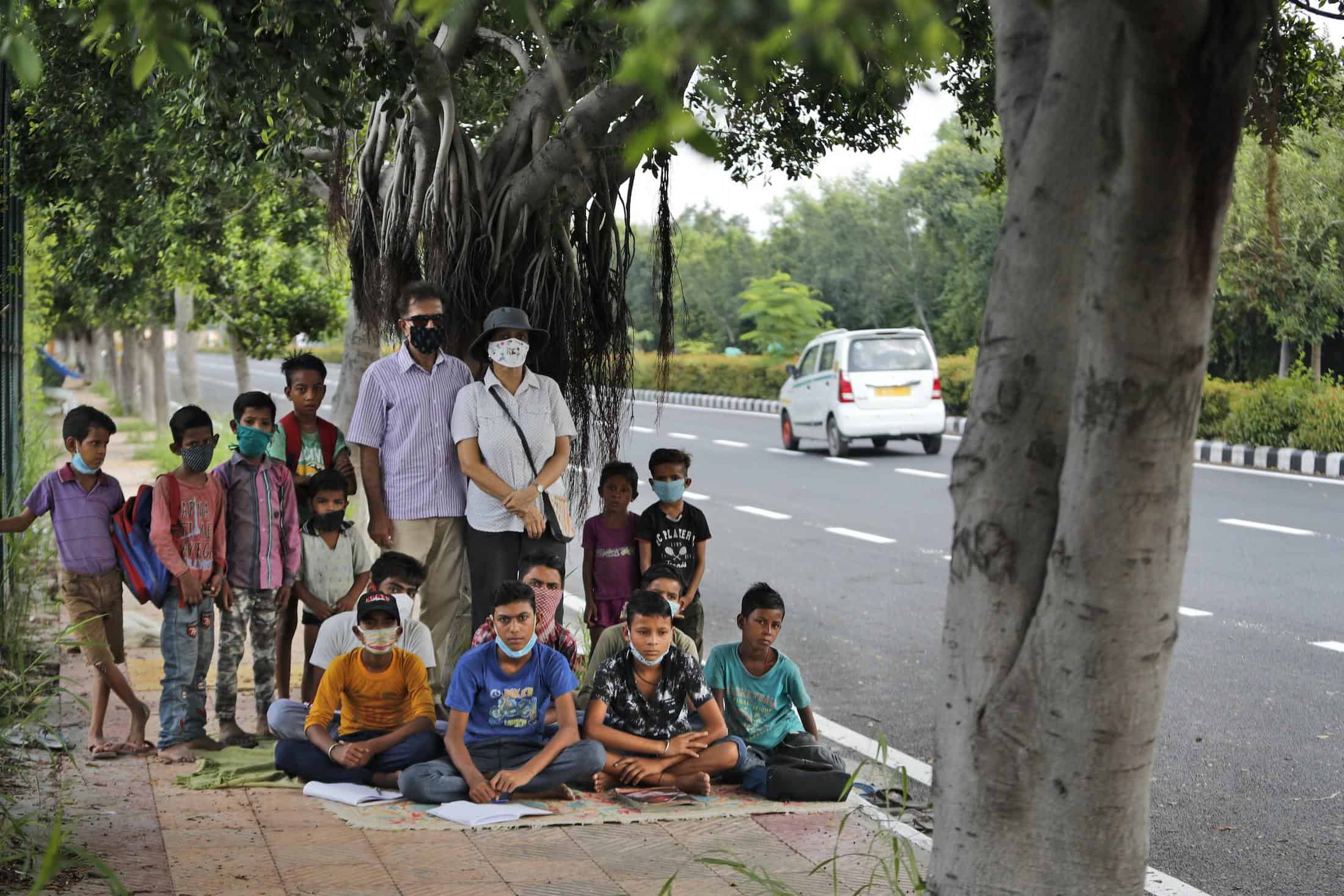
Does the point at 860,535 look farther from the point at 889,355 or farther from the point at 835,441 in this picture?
the point at 889,355

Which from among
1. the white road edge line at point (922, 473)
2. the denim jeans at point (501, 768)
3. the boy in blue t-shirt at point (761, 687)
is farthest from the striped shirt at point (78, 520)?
the white road edge line at point (922, 473)

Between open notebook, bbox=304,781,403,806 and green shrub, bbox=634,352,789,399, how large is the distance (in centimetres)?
2886

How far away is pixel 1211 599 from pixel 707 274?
4998 centimetres

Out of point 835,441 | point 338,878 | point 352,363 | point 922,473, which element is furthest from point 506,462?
point 835,441

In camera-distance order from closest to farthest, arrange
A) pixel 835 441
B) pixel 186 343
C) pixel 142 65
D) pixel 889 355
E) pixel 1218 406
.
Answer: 1. pixel 142 65
2. pixel 889 355
3. pixel 835 441
4. pixel 1218 406
5. pixel 186 343

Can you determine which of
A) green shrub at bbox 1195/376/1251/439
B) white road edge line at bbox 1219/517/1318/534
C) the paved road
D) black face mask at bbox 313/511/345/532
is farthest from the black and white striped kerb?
black face mask at bbox 313/511/345/532

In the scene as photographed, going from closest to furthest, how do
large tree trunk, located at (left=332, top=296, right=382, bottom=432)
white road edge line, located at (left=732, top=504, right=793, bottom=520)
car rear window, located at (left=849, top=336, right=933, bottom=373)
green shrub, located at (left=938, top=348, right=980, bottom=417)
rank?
large tree trunk, located at (left=332, top=296, right=382, bottom=432) < white road edge line, located at (left=732, top=504, right=793, bottom=520) < car rear window, located at (left=849, top=336, right=933, bottom=373) < green shrub, located at (left=938, top=348, right=980, bottom=417)

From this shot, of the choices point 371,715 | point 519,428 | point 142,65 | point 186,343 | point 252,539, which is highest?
point 142,65

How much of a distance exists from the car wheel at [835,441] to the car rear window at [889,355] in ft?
2.93

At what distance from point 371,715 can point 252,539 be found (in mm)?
994

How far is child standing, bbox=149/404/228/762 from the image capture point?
5.96 metres

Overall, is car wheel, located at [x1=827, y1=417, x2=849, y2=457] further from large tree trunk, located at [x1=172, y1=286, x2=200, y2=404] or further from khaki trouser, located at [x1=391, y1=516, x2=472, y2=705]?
khaki trouser, located at [x1=391, y1=516, x2=472, y2=705]

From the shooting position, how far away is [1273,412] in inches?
789

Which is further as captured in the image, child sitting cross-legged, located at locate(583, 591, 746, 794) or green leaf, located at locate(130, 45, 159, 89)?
child sitting cross-legged, located at locate(583, 591, 746, 794)
